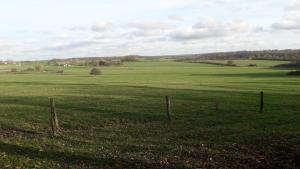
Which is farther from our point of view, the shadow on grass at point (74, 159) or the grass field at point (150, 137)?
the grass field at point (150, 137)

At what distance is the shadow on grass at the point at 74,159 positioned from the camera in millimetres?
15367

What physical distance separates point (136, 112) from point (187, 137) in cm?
1114

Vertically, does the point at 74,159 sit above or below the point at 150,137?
above

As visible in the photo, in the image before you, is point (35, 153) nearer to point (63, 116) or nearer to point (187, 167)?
point (187, 167)

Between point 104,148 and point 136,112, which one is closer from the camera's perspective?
point 104,148

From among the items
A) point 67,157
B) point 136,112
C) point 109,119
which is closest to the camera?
point 67,157

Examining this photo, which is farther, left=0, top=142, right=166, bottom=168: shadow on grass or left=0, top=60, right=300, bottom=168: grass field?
left=0, top=60, right=300, bottom=168: grass field

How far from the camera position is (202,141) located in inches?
817

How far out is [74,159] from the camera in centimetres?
1617

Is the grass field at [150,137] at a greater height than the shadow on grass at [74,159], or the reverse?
the shadow on grass at [74,159]

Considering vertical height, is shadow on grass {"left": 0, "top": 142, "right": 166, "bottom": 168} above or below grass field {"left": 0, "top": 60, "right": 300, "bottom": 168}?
above

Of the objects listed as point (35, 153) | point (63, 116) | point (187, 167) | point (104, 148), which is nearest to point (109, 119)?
point (63, 116)

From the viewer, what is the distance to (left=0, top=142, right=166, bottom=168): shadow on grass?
1537cm

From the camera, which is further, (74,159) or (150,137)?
(150,137)
